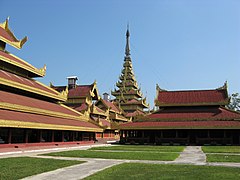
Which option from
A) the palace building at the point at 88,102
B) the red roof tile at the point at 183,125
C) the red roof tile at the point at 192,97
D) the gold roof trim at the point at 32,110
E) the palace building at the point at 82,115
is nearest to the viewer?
the gold roof trim at the point at 32,110

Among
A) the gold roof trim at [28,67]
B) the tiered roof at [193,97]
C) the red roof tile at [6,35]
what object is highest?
the red roof tile at [6,35]

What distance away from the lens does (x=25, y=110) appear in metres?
23.7

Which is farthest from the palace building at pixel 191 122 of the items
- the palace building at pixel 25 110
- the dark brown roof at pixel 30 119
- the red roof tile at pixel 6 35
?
the red roof tile at pixel 6 35

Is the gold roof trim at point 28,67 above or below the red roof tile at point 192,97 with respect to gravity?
above

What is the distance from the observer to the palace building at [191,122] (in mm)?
35875

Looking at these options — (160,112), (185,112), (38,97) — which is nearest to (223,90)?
(185,112)

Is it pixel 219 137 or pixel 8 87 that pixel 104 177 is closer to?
pixel 8 87

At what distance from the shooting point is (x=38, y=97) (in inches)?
1225

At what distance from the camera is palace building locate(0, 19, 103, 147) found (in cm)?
2141

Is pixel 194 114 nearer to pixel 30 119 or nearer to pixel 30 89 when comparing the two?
pixel 30 89

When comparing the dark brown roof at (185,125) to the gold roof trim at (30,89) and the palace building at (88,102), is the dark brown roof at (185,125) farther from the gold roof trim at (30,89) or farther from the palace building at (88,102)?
the gold roof trim at (30,89)

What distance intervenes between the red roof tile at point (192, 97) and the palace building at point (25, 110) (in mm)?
12368

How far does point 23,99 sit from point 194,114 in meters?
24.0

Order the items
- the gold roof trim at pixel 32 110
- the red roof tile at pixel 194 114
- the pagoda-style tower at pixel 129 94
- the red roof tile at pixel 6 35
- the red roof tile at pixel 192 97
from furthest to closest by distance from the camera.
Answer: the pagoda-style tower at pixel 129 94, the red roof tile at pixel 192 97, the red roof tile at pixel 194 114, the red roof tile at pixel 6 35, the gold roof trim at pixel 32 110
